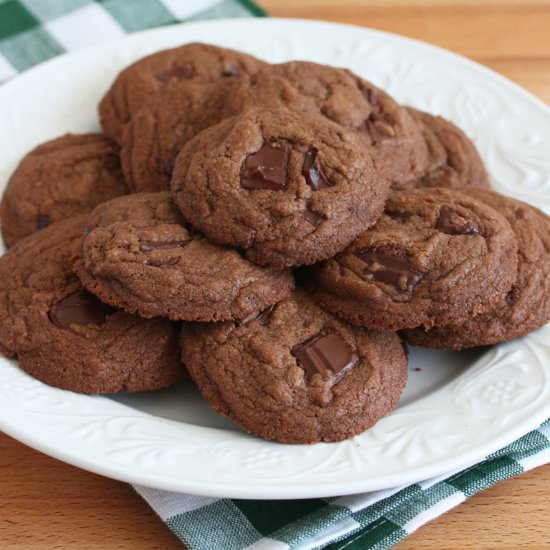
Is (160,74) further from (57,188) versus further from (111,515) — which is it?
(111,515)

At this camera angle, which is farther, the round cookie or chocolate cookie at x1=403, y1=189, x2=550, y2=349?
chocolate cookie at x1=403, y1=189, x2=550, y2=349

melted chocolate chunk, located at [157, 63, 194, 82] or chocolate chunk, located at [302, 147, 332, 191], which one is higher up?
melted chocolate chunk, located at [157, 63, 194, 82]

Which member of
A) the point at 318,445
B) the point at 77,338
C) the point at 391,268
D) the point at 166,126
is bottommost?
the point at 318,445

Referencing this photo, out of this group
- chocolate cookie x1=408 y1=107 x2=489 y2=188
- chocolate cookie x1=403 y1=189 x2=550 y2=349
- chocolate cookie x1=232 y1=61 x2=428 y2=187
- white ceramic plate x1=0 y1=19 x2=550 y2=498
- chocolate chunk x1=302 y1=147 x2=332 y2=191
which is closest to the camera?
white ceramic plate x1=0 y1=19 x2=550 y2=498

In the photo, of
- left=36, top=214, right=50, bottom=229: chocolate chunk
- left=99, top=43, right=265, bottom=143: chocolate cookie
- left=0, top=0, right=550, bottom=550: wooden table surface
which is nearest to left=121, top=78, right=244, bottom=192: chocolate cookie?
left=99, top=43, right=265, bottom=143: chocolate cookie

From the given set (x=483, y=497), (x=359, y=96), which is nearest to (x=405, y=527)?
(x=483, y=497)

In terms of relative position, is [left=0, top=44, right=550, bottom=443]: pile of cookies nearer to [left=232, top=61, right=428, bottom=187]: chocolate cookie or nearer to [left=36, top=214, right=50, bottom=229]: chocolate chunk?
[left=232, top=61, right=428, bottom=187]: chocolate cookie

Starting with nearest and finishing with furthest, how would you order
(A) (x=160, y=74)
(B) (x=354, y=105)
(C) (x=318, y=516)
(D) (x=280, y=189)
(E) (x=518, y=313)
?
(C) (x=318, y=516) < (D) (x=280, y=189) < (E) (x=518, y=313) < (B) (x=354, y=105) < (A) (x=160, y=74)

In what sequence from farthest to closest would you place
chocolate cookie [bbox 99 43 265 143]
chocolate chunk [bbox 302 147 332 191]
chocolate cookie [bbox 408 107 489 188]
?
chocolate cookie [bbox 99 43 265 143]
chocolate cookie [bbox 408 107 489 188]
chocolate chunk [bbox 302 147 332 191]

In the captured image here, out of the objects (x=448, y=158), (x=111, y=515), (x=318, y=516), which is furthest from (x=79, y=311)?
(x=448, y=158)
